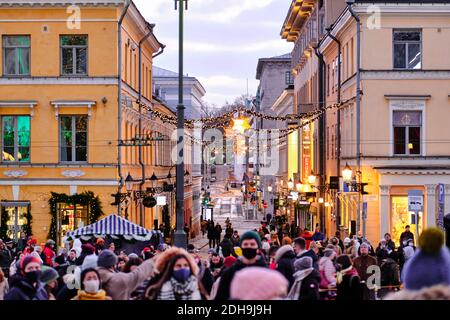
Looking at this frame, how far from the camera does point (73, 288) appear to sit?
12.7 m

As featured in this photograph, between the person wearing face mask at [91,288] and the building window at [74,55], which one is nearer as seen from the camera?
the person wearing face mask at [91,288]

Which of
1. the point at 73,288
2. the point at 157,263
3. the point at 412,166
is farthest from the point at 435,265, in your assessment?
the point at 412,166

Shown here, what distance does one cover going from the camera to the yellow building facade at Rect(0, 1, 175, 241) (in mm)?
35375

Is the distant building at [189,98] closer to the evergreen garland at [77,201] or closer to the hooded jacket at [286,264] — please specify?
the evergreen garland at [77,201]

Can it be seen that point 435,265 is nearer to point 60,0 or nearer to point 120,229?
point 120,229

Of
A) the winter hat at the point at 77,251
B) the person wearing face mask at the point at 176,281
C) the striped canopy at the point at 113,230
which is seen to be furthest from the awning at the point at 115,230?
the person wearing face mask at the point at 176,281

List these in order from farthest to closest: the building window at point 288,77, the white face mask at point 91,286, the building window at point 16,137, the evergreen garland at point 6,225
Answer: the building window at point 288,77
the building window at point 16,137
the evergreen garland at point 6,225
the white face mask at point 91,286

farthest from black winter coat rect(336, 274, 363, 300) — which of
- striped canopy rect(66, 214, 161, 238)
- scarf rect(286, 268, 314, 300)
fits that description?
striped canopy rect(66, 214, 161, 238)

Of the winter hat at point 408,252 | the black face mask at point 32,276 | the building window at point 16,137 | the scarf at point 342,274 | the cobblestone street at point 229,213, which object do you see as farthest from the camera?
the cobblestone street at point 229,213

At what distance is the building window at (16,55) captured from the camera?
35.6 m

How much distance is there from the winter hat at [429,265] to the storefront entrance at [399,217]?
92.4 feet

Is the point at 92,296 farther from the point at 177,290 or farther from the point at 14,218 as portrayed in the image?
the point at 14,218

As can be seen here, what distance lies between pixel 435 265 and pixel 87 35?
29369 millimetres

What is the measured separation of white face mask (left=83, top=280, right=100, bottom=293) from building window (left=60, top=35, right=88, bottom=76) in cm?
2700
